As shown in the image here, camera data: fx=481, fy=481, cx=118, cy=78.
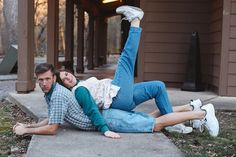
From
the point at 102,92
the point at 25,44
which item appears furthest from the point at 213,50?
the point at 102,92

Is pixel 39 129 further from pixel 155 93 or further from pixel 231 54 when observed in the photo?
pixel 231 54

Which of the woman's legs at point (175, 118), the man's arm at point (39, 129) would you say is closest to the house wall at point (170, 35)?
the woman's legs at point (175, 118)

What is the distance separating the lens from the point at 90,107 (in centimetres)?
441

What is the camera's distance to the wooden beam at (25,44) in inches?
298

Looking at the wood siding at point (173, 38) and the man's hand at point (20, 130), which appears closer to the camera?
the man's hand at point (20, 130)

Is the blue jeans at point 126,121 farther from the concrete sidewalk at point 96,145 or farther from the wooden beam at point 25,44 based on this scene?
the wooden beam at point 25,44

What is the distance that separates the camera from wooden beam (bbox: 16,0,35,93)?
298 inches

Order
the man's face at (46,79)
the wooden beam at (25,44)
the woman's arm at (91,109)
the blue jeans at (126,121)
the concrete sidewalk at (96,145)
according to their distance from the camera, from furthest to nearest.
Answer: the wooden beam at (25,44), the blue jeans at (126,121), the woman's arm at (91,109), the man's face at (46,79), the concrete sidewalk at (96,145)

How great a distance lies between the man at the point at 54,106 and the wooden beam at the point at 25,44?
10.5 feet

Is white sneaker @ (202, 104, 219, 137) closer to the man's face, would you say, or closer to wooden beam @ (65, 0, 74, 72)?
the man's face

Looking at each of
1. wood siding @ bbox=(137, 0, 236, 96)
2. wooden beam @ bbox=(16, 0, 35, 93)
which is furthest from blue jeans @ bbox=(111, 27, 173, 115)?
wood siding @ bbox=(137, 0, 236, 96)

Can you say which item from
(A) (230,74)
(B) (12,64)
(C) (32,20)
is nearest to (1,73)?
(B) (12,64)

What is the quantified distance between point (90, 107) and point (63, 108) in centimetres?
25

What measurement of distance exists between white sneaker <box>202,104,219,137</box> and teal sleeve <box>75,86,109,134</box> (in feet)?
3.43
